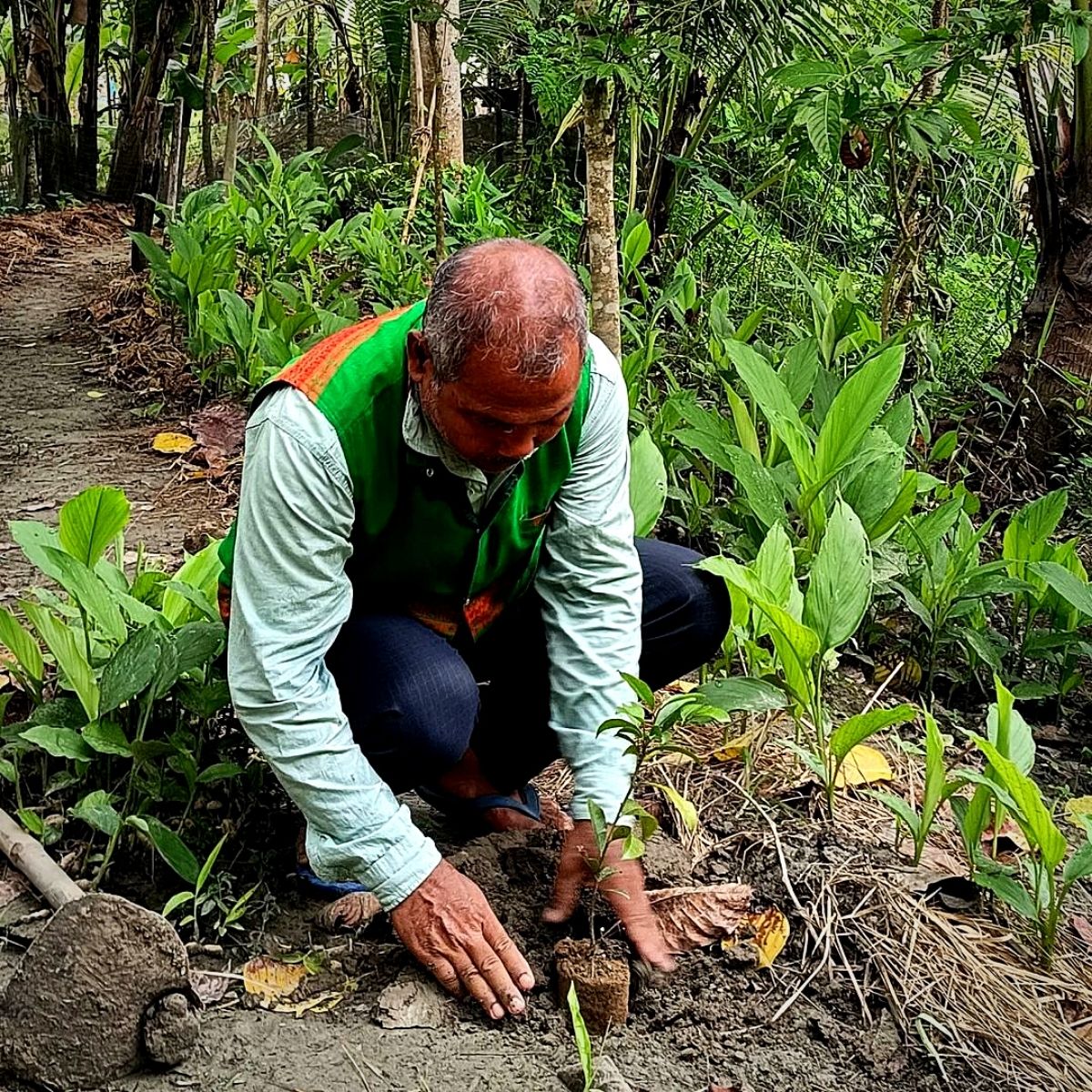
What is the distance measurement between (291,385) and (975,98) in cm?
322

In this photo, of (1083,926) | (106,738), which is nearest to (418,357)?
(106,738)

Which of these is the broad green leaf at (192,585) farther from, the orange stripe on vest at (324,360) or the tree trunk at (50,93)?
the tree trunk at (50,93)

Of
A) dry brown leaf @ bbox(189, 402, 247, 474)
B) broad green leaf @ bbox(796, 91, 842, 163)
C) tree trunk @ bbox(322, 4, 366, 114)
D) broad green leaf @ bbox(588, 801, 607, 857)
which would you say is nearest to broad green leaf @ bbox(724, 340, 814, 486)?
broad green leaf @ bbox(796, 91, 842, 163)

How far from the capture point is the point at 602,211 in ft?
11.1

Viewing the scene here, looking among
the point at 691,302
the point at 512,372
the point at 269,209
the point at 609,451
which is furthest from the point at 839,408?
the point at 269,209

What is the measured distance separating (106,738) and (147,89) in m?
4.93

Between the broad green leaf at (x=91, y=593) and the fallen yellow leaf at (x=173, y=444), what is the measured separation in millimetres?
1818

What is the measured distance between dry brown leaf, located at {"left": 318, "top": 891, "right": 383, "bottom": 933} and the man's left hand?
284 mm

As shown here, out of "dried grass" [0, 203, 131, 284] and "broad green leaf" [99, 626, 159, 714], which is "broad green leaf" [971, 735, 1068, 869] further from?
"dried grass" [0, 203, 131, 284]

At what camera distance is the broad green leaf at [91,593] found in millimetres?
2189

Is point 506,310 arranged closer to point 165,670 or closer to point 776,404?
point 165,670

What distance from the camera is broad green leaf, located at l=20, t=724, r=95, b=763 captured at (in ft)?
6.92

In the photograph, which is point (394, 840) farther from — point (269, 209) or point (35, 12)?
point (35, 12)

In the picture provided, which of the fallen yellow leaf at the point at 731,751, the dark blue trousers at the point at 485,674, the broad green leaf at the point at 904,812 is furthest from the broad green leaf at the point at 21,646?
the broad green leaf at the point at 904,812
